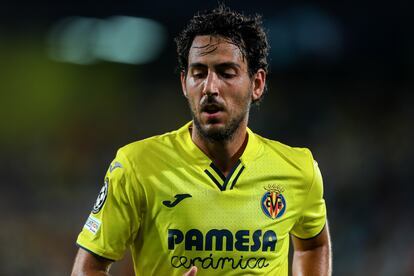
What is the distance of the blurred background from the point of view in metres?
6.76

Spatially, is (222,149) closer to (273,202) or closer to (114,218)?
(273,202)

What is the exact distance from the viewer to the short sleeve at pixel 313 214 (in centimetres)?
279

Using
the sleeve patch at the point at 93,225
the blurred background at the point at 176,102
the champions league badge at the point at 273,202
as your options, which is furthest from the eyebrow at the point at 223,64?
the blurred background at the point at 176,102

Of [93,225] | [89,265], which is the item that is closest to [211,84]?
[93,225]

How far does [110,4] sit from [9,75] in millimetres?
1351

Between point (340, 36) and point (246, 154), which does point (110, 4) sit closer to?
point (340, 36)

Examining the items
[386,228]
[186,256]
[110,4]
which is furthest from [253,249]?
[110,4]

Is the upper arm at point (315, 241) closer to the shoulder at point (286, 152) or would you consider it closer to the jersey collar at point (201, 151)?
the shoulder at point (286, 152)

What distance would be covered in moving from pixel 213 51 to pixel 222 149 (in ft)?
1.33

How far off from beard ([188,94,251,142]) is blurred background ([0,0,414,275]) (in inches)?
172

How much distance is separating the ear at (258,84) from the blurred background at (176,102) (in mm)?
4220

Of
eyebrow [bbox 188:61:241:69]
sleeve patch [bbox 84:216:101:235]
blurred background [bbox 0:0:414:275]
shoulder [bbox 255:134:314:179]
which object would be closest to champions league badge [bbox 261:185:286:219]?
shoulder [bbox 255:134:314:179]

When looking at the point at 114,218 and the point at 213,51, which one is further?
the point at 213,51

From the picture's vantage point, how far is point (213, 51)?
8.36 feet
